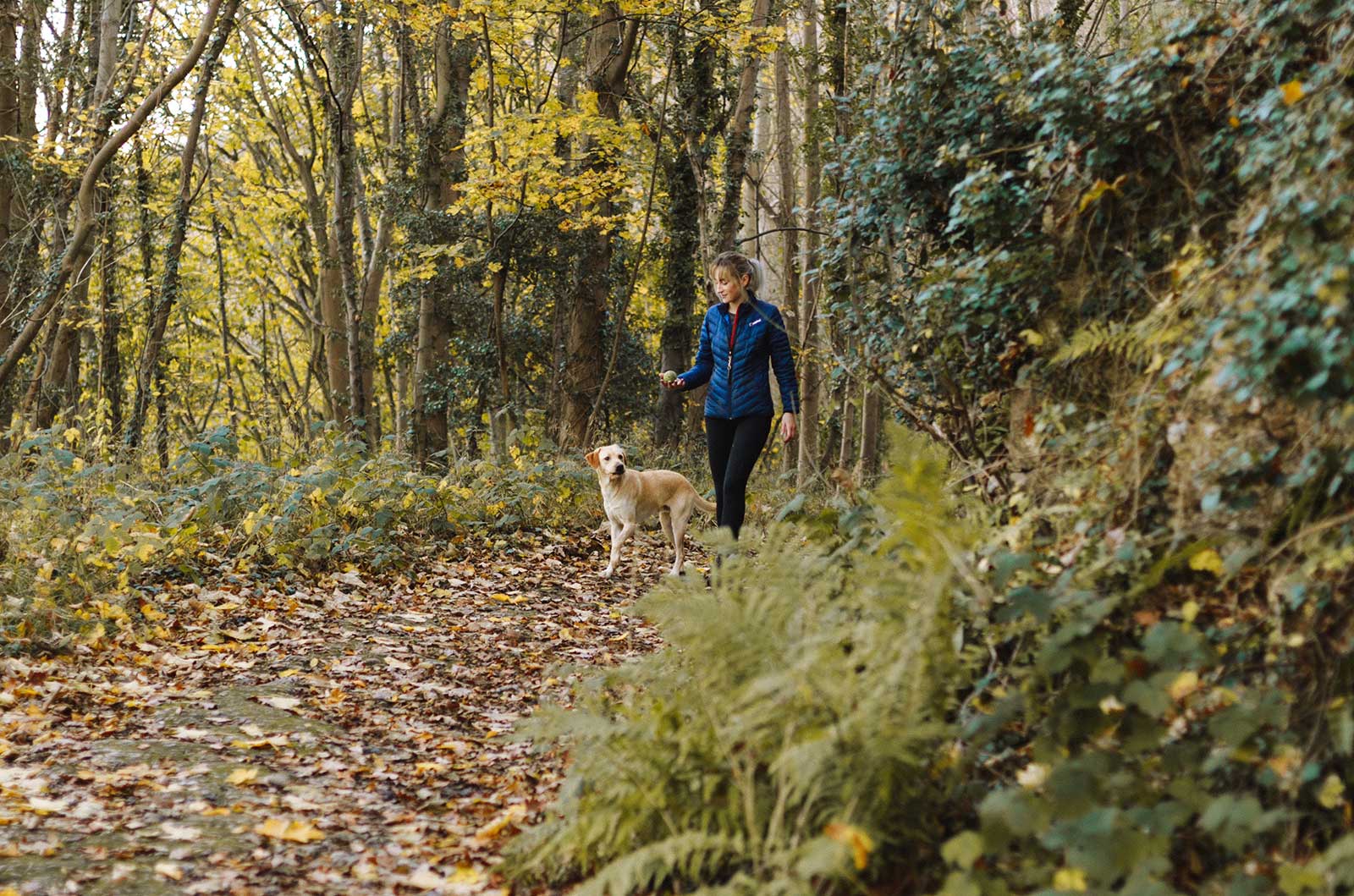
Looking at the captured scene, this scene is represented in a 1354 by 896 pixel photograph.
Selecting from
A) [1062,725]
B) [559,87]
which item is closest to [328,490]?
[1062,725]

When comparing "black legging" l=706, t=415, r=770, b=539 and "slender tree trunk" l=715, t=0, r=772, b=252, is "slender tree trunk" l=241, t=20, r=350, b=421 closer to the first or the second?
"slender tree trunk" l=715, t=0, r=772, b=252

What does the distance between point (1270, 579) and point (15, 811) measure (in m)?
4.74

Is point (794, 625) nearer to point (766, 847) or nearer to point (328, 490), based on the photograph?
point (766, 847)

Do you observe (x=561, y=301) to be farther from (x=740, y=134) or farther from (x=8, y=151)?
(x=8, y=151)

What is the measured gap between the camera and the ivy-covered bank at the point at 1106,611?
9.81 feet

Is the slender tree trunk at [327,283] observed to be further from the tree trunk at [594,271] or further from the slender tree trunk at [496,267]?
the tree trunk at [594,271]

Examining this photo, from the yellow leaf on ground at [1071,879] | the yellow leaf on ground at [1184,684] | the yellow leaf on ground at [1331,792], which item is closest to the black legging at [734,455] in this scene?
the yellow leaf on ground at [1184,684]

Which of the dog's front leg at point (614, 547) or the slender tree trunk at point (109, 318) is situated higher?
the slender tree trunk at point (109, 318)

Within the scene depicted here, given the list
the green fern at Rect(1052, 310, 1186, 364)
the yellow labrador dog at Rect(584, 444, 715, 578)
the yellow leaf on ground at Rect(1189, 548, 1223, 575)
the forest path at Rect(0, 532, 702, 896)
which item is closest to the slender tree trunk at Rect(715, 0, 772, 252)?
the yellow labrador dog at Rect(584, 444, 715, 578)

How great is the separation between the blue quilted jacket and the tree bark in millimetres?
6808

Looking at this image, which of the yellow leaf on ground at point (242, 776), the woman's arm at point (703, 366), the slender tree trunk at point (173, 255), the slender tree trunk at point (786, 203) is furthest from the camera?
the slender tree trunk at point (786, 203)

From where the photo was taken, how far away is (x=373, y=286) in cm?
2192

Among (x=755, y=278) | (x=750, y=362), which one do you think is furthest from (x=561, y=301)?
(x=750, y=362)

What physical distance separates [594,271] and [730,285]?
326 inches
